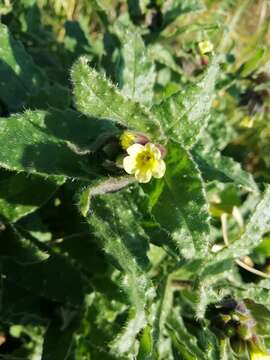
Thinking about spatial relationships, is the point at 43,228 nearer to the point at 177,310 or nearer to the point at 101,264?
the point at 101,264

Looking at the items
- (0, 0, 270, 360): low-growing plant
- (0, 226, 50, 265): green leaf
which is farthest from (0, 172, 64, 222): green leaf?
(0, 226, 50, 265): green leaf

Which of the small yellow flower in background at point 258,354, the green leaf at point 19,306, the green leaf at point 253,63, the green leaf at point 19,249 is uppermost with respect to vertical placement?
the green leaf at point 253,63

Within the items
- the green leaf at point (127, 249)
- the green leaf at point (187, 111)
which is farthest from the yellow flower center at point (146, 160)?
the green leaf at point (127, 249)

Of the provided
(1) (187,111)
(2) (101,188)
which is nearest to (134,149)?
(2) (101,188)

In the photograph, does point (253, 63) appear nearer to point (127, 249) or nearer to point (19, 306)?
point (127, 249)

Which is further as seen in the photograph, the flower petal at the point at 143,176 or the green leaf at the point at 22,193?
the green leaf at the point at 22,193

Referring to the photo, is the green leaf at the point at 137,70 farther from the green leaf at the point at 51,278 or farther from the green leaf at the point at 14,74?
the green leaf at the point at 51,278

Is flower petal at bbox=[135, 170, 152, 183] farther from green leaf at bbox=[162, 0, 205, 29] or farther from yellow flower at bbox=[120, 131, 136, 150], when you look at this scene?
green leaf at bbox=[162, 0, 205, 29]

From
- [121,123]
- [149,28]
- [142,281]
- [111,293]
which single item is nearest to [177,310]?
[111,293]
